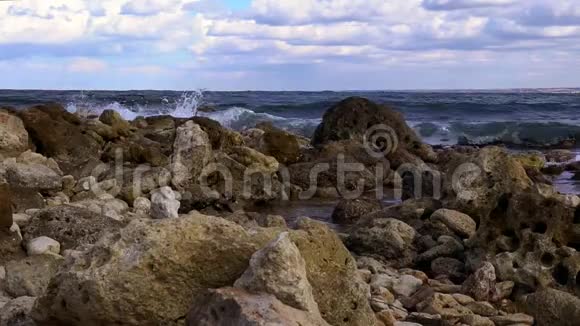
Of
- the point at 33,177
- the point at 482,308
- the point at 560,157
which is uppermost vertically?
the point at 33,177

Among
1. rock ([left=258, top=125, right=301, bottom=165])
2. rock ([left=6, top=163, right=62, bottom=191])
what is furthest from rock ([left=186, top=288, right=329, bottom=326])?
rock ([left=258, top=125, right=301, bottom=165])

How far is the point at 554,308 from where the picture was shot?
573 cm

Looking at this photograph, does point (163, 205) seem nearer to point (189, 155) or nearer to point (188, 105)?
point (189, 155)

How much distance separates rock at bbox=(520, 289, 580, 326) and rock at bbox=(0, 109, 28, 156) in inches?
316

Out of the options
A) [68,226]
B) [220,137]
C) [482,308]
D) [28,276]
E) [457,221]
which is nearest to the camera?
[28,276]

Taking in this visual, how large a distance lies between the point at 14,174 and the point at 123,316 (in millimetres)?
5930

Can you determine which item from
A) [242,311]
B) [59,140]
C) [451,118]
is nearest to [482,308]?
[242,311]

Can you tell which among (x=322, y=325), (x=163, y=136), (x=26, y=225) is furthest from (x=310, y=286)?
(x=163, y=136)

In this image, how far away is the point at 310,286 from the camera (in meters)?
4.00

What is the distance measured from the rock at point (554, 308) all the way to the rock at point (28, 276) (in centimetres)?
324

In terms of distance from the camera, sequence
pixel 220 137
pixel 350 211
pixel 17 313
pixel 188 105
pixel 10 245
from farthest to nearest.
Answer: pixel 188 105 → pixel 220 137 → pixel 350 211 → pixel 10 245 → pixel 17 313

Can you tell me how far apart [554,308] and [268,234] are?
2.41 m

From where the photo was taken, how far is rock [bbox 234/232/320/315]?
374 centimetres

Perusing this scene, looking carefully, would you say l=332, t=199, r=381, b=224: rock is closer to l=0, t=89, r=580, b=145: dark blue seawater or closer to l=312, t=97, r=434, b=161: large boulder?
l=312, t=97, r=434, b=161: large boulder
